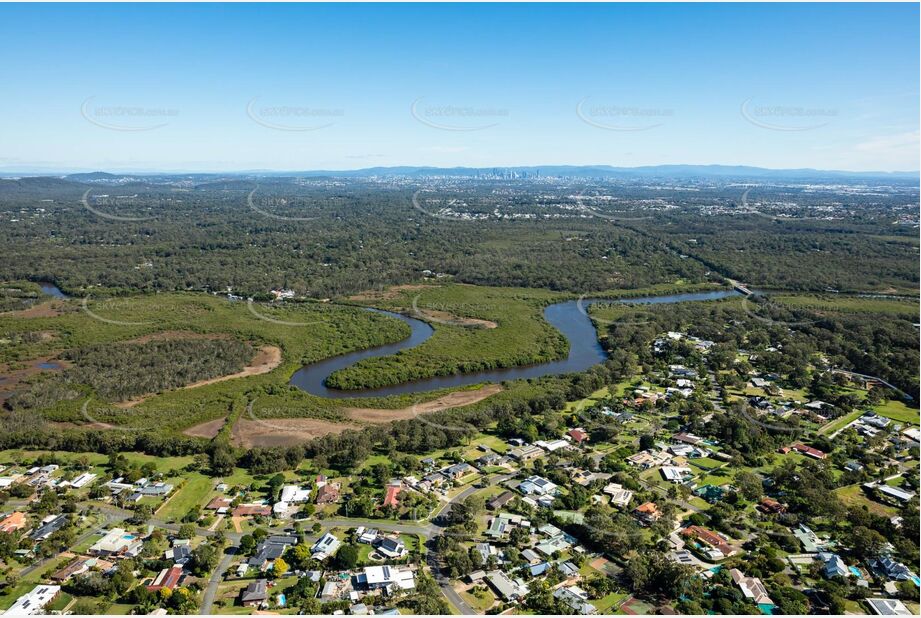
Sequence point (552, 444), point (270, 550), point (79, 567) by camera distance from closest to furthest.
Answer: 1. point (79, 567)
2. point (270, 550)
3. point (552, 444)

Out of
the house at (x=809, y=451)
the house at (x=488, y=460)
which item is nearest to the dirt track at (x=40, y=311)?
the house at (x=488, y=460)

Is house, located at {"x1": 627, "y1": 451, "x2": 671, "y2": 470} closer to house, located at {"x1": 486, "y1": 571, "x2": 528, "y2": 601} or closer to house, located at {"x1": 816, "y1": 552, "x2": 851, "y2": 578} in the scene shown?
house, located at {"x1": 816, "y1": 552, "x2": 851, "y2": 578}

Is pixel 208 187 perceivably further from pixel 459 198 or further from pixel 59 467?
pixel 59 467

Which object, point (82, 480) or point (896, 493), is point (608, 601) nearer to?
point (896, 493)

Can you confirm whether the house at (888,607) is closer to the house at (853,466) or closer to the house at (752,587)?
the house at (752,587)

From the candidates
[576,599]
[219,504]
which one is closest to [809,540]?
[576,599]
